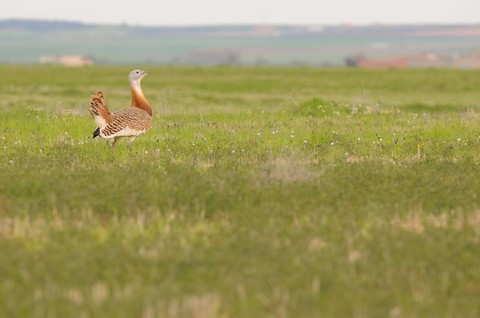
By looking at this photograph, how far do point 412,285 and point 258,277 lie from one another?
1.22 metres

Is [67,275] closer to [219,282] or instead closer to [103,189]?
[219,282]

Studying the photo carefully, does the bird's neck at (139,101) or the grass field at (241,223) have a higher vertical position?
the bird's neck at (139,101)

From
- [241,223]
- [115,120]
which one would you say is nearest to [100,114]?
[115,120]

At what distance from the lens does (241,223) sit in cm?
948

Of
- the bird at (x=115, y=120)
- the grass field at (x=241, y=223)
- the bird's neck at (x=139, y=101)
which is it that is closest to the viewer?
the grass field at (x=241, y=223)

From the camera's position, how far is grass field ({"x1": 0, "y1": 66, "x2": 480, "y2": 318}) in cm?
700

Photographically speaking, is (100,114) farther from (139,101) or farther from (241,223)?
(241,223)

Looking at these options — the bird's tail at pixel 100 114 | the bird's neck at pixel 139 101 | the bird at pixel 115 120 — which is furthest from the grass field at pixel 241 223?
the bird's neck at pixel 139 101

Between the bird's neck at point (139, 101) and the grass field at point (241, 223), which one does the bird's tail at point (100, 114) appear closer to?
the grass field at point (241, 223)

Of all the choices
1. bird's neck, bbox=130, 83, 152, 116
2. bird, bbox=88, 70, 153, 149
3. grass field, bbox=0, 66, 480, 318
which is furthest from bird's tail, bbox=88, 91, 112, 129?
bird's neck, bbox=130, 83, 152, 116

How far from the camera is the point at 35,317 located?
6516 mm

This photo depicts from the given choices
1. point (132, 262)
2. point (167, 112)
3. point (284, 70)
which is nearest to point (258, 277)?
point (132, 262)

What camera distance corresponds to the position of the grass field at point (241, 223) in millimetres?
7004

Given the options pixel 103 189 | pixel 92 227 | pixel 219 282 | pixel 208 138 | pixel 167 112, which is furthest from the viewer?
pixel 167 112
